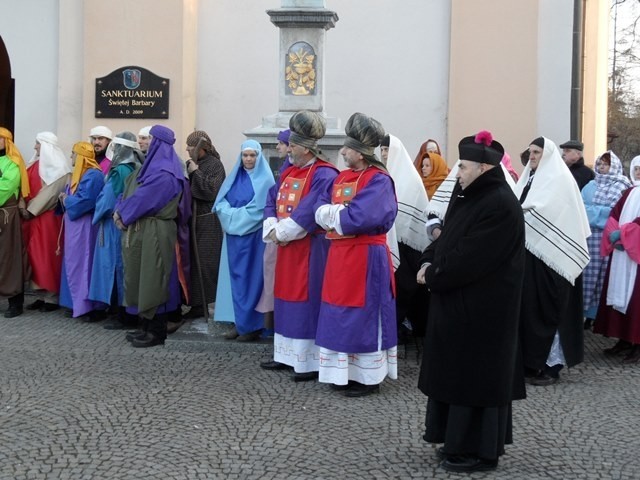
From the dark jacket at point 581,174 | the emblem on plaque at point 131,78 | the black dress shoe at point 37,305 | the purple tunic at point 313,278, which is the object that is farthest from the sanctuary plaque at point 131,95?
the dark jacket at point 581,174

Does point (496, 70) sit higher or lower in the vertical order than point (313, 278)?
higher

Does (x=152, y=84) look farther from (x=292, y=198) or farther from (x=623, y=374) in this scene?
(x=623, y=374)

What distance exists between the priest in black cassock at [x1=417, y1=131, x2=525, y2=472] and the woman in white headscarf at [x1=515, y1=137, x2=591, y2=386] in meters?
1.80

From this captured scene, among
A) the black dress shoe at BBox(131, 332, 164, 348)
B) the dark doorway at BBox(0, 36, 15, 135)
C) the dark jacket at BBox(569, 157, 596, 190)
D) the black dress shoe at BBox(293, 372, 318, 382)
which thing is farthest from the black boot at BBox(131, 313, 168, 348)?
the dark doorway at BBox(0, 36, 15, 135)

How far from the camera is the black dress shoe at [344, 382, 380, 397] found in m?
5.94

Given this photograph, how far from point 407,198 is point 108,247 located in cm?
269

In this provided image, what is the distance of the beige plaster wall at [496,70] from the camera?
399 inches

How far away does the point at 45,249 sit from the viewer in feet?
28.3

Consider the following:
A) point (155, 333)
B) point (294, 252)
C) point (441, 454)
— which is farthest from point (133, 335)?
point (441, 454)

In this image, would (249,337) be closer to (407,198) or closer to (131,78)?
(407,198)

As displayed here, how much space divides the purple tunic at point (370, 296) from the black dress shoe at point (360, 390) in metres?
0.28

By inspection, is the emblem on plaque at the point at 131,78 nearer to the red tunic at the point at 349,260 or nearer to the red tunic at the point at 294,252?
the red tunic at the point at 294,252

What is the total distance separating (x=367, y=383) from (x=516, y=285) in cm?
171

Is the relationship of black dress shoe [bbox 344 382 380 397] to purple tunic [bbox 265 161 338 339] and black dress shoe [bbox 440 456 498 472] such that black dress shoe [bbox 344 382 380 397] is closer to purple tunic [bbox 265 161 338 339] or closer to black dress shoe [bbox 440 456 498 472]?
purple tunic [bbox 265 161 338 339]
